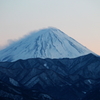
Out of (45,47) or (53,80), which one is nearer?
(53,80)

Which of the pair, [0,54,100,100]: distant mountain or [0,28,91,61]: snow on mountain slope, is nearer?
[0,54,100,100]: distant mountain

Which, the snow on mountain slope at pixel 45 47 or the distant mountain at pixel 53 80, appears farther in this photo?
the snow on mountain slope at pixel 45 47

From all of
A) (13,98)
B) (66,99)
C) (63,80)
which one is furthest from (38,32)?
(13,98)

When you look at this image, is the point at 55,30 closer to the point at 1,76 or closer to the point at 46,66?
the point at 46,66
